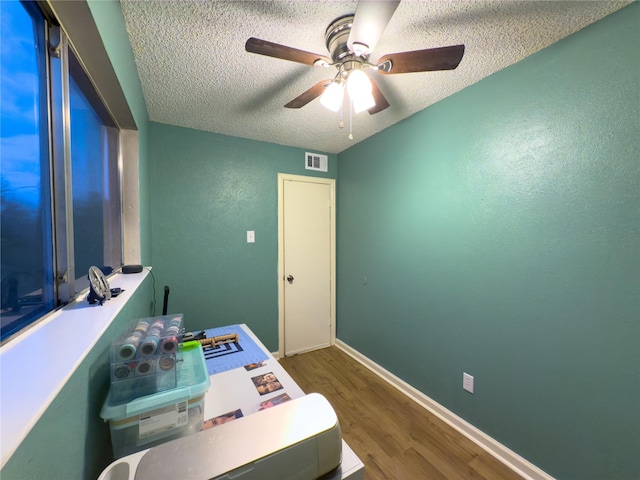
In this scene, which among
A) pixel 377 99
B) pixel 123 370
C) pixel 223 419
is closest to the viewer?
pixel 123 370

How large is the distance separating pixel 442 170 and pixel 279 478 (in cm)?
200

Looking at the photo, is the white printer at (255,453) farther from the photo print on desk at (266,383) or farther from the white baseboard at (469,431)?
the white baseboard at (469,431)

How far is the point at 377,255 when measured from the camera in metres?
2.50

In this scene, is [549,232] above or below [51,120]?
below

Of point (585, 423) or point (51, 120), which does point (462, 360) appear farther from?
point (51, 120)

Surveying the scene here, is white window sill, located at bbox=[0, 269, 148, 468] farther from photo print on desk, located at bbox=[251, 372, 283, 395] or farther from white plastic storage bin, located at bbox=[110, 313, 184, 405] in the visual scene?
photo print on desk, located at bbox=[251, 372, 283, 395]

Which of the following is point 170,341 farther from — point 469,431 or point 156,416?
point 469,431

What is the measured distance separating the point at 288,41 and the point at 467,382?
96.8 inches

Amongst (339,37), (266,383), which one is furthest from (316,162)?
Result: (266,383)

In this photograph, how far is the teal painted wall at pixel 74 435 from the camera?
1.29ft

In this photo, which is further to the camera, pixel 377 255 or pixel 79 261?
pixel 377 255

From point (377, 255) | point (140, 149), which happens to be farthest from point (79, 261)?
point (377, 255)

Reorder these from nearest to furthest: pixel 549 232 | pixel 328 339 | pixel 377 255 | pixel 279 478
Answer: pixel 279 478, pixel 549 232, pixel 377 255, pixel 328 339

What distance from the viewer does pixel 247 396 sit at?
1029 mm
